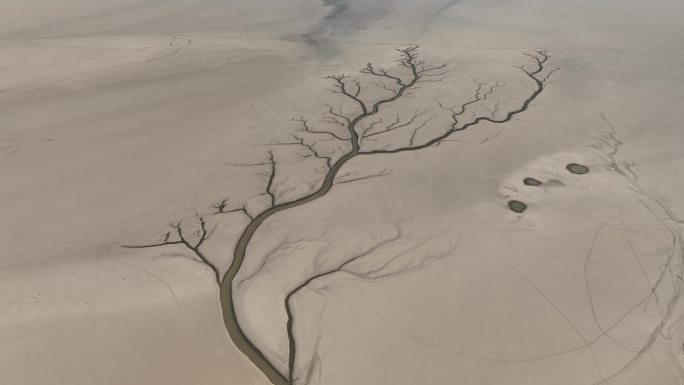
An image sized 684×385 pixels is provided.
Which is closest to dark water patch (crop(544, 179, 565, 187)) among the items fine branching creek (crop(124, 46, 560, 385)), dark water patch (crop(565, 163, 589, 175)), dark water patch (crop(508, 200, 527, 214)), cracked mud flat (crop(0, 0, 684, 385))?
cracked mud flat (crop(0, 0, 684, 385))

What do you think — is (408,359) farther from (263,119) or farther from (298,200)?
(263,119)

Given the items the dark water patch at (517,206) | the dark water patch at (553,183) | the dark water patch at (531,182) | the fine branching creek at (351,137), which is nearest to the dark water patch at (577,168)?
the fine branching creek at (351,137)

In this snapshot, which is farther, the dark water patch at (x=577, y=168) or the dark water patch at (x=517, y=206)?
the dark water patch at (x=577, y=168)

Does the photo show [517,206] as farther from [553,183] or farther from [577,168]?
[577,168]

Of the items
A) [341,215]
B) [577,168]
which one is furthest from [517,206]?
[341,215]

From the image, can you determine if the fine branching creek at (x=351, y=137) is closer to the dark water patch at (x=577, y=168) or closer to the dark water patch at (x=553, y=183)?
the dark water patch at (x=577, y=168)
